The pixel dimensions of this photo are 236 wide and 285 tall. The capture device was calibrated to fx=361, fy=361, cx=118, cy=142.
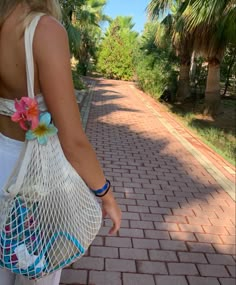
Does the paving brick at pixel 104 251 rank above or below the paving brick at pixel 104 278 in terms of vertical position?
below

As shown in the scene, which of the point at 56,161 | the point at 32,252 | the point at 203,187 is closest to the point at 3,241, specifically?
the point at 32,252

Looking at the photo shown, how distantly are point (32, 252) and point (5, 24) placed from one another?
0.72m

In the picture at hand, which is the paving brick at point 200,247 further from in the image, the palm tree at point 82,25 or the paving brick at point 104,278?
the palm tree at point 82,25

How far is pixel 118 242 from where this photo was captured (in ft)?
11.1

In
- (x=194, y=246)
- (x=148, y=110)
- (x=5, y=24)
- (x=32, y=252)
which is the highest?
(x=5, y=24)

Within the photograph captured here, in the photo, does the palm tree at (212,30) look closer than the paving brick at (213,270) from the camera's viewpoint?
No

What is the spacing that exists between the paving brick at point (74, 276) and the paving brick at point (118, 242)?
525 millimetres

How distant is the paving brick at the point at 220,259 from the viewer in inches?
129

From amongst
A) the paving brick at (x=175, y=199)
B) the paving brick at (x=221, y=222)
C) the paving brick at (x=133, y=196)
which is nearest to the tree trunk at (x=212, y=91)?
the paving brick at (x=175, y=199)

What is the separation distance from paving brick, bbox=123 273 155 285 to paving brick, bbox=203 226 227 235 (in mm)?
1176

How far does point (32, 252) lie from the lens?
114cm

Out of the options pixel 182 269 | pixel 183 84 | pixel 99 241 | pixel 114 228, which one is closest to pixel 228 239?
pixel 182 269

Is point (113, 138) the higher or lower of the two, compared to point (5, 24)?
lower

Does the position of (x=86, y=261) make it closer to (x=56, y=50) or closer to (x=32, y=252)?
(x=32, y=252)
